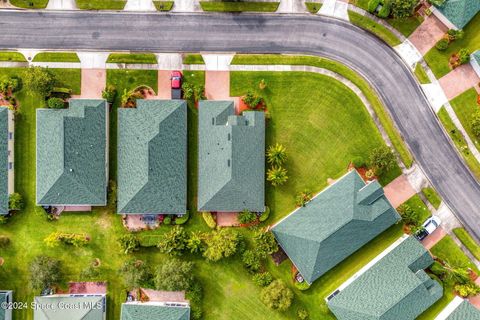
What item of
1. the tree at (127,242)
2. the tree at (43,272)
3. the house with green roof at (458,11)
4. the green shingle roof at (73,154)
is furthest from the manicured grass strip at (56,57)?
the house with green roof at (458,11)

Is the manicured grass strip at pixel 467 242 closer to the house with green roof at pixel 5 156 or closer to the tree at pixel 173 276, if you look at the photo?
the tree at pixel 173 276

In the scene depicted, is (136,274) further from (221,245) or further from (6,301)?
(6,301)

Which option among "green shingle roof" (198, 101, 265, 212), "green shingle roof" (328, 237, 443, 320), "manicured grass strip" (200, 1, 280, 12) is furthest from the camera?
"manicured grass strip" (200, 1, 280, 12)

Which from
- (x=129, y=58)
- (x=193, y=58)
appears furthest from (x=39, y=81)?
(x=193, y=58)

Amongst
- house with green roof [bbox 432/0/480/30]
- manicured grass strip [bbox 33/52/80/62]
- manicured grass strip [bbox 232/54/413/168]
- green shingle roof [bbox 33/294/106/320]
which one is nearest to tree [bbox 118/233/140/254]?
green shingle roof [bbox 33/294/106/320]

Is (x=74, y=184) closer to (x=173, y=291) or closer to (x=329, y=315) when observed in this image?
(x=173, y=291)

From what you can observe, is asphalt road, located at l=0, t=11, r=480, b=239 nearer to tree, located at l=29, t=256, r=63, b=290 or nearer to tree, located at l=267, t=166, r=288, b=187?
tree, located at l=267, t=166, r=288, b=187
